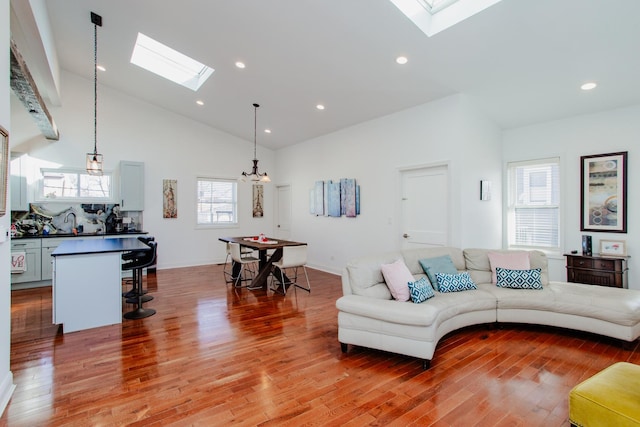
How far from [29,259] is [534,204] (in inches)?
331

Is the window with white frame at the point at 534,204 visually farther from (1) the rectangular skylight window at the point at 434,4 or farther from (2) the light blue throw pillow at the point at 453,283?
(1) the rectangular skylight window at the point at 434,4

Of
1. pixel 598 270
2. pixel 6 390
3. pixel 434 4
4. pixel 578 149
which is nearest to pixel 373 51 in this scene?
pixel 434 4

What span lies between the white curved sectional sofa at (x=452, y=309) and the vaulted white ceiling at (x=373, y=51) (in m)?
2.19

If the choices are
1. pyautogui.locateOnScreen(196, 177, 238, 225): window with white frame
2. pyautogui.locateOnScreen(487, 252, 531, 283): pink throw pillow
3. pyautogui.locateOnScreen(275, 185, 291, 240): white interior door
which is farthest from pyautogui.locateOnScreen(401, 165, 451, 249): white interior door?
pyautogui.locateOnScreen(196, 177, 238, 225): window with white frame

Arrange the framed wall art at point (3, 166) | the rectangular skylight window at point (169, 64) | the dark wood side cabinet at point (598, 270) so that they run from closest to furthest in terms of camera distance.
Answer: the framed wall art at point (3, 166) < the dark wood side cabinet at point (598, 270) < the rectangular skylight window at point (169, 64)

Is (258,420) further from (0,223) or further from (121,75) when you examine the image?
(121,75)

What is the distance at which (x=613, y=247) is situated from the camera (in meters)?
4.23

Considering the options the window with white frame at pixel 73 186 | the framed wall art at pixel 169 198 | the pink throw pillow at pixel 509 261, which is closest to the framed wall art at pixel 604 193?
the pink throw pillow at pixel 509 261

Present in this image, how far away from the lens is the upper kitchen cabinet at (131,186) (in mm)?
6395

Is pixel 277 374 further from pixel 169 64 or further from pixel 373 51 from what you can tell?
pixel 169 64

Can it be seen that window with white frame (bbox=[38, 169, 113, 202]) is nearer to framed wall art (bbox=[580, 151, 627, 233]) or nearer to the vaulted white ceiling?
the vaulted white ceiling

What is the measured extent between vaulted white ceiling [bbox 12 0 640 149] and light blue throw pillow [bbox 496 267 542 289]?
2.32 metres

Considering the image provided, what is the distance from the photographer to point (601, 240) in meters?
4.36

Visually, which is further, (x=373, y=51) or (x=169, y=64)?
(x=169, y=64)
